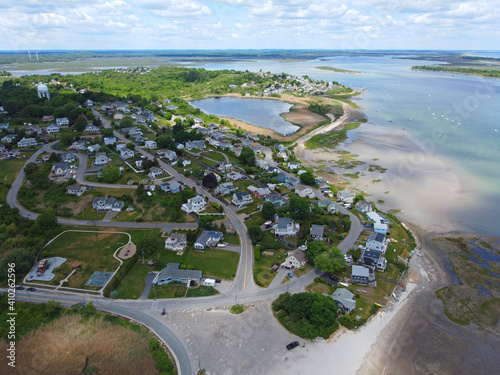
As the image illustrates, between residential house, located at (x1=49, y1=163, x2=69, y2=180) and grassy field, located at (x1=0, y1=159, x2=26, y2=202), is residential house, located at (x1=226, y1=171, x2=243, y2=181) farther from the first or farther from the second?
grassy field, located at (x1=0, y1=159, x2=26, y2=202)

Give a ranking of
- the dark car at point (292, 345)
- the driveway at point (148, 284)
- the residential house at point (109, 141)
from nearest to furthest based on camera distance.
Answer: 1. the dark car at point (292, 345)
2. the driveway at point (148, 284)
3. the residential house at point (109, 141)

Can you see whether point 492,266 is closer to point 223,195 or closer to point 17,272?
point 223,195

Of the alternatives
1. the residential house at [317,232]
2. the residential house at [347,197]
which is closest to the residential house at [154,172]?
the residential house at [317,232]

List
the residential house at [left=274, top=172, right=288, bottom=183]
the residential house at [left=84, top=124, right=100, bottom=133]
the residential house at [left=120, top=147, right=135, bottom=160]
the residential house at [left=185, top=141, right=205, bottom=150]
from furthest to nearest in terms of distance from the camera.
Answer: the residential house at [left=84, top=124, right=100, bottom=133] < the residential house at [left=185, top=141, right=205, bottom=150] < the residential house at [left=120, top=147, right=135, bottom=160] < the residential house at [left=274, top=172, right=288, bottom=183]

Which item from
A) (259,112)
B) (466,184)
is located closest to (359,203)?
(466,184)

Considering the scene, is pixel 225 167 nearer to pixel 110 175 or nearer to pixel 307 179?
pixel 307 179

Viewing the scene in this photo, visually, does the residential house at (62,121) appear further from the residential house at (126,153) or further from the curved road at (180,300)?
the curved road at (180,300)

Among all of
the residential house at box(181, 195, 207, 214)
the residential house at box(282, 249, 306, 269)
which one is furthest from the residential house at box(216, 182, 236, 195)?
the residential house at box(282, 249, 306, 269)
